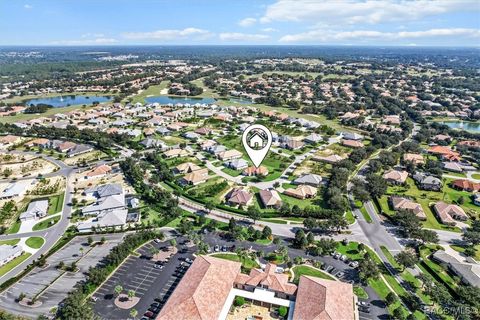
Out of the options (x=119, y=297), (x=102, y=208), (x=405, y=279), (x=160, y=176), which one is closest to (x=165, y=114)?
(x=160, y=176)

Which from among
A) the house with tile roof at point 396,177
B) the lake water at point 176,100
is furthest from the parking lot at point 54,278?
the lake water at point 176,100

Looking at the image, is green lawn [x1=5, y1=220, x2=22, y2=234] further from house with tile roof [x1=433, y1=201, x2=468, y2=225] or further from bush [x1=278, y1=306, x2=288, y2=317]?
house with tile roof [x1=433, y1=201, x2=468, y2=225]

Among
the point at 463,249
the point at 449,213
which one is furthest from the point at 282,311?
the point at 449,213

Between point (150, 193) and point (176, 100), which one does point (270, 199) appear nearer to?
point (150, 193)

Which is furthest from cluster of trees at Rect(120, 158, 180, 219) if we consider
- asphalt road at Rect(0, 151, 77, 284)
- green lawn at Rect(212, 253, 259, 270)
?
green lawn at Rect(212, 253, 259, 270)

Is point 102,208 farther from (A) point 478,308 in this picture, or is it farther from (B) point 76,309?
(A) point 478,308
